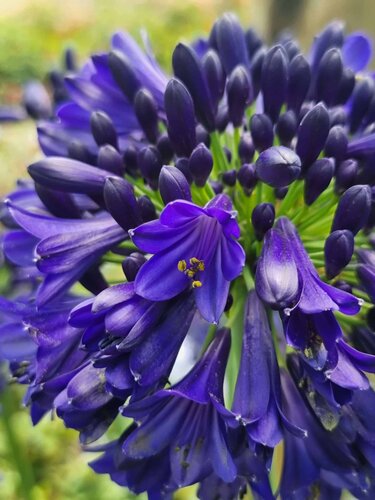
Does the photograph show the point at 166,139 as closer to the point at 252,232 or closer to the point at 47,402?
the point at 252,232

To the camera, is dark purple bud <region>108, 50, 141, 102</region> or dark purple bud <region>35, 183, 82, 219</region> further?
dark purple bud <region>108, 50, 141, 102</region>

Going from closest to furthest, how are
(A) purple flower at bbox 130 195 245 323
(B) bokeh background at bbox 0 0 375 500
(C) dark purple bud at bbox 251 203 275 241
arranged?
(A) purple flower at bbox 130 195 245 323, (C) dark purple bud at bbox 251 203 275 241, (B) bokeh background at bbox 0 0 375 500

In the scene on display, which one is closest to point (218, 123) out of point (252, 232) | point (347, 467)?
point (252, 232)

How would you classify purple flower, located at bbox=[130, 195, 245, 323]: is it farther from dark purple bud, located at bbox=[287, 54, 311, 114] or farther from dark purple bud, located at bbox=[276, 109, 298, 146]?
dark purple bud, located at bbox=[287, 54, 311, 114]

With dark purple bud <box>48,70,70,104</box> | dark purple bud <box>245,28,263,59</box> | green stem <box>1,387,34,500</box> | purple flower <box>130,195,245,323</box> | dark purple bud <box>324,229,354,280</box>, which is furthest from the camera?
green stem <box>1,387,34,500</box>

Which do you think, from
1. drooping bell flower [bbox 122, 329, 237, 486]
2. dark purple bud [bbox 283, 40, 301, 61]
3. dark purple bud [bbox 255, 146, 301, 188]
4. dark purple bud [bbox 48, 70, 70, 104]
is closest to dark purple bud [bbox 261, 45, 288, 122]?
dark purple bud [bbox 283, 40, 301, 61]

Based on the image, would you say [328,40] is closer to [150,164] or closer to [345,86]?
[345,86]

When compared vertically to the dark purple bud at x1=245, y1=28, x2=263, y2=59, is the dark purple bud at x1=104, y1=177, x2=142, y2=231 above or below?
below

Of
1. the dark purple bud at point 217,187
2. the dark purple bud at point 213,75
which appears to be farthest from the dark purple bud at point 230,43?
the dark purple bud at point 217,187
